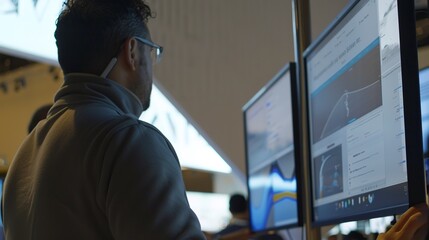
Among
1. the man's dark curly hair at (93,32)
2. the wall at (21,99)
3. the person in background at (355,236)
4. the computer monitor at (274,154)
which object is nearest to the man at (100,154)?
the man's dark curly hair at (93,32)

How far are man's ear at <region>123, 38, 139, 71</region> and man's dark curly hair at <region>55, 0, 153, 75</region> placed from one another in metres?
0.01

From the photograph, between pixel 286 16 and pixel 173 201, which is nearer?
pixel 173 201

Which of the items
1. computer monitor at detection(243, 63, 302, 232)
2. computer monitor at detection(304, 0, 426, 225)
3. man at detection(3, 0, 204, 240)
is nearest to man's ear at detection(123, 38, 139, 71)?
man at detection(3, 0, 204, 240)

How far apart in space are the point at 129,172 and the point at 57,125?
245 mm

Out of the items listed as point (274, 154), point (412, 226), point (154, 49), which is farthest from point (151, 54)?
point (274, 154)

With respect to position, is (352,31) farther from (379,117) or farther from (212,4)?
(212,4)

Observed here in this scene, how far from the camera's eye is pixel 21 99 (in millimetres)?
10930

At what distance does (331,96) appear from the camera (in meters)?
1.85

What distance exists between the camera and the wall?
420 inches

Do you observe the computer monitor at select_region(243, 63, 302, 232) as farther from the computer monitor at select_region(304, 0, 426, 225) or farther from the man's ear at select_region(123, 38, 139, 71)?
the man's ear at select_region(123, 38, 139, 71)

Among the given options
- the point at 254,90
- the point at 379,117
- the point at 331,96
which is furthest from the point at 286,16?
the point at 379,117

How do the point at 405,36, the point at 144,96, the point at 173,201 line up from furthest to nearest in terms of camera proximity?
1. the point at 144,96
2. the point at 405,36
3. the point at 173,201

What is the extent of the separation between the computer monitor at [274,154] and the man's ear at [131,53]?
91cm

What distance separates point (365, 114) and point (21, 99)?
9.89 metres
